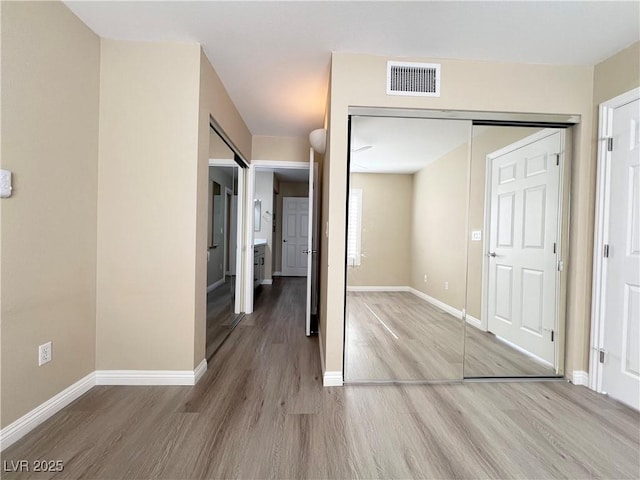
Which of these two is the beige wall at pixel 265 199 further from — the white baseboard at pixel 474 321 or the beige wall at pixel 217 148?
the white baseboard at pixel 474 321

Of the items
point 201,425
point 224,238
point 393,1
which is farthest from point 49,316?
point 393,1

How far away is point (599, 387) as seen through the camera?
212cm

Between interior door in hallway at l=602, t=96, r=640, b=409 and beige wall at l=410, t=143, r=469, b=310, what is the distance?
0.96 meters

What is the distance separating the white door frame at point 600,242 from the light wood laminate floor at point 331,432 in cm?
25

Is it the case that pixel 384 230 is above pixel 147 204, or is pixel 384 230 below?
below

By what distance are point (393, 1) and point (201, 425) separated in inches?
106

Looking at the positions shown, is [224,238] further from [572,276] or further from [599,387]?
[599,387]

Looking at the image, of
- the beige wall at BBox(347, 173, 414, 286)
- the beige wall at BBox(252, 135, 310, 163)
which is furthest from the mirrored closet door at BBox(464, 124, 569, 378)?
the beige wall at BBox(252, 135, 310, 163)

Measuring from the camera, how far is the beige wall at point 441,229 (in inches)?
96.3

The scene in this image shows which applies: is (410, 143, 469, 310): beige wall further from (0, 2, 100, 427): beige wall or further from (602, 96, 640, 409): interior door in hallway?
(0, 2, 100, 427): beige wall

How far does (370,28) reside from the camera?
187cm

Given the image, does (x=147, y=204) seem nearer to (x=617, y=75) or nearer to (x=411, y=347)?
(x=411, y=347)

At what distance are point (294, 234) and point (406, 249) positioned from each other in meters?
5.43

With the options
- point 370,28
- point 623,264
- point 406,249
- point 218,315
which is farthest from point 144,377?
point 623,264
